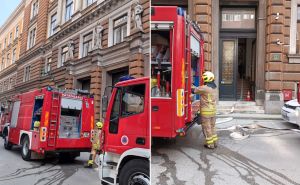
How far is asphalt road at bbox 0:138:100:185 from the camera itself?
1.82 metres

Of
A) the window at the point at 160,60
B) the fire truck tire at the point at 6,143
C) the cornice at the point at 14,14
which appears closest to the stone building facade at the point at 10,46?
the cornice at the point at 14,14

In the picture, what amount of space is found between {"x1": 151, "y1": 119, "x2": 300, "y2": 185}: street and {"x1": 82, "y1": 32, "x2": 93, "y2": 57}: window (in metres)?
0.51

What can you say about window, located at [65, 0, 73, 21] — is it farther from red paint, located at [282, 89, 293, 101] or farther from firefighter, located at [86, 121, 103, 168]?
red paint, located at [282, 89, 293, 101]

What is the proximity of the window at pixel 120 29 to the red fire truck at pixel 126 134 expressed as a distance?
189 mm

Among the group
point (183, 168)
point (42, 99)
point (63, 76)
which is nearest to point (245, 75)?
point (183, 168)

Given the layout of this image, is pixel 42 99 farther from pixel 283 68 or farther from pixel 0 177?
pixel 283 68

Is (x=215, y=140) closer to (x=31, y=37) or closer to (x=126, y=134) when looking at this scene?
(x=126, y=134)

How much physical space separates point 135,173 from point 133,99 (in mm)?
342

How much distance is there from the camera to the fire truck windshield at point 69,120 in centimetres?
240

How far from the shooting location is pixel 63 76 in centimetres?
168

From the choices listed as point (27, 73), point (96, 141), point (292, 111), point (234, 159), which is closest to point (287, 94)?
point (292, 111)

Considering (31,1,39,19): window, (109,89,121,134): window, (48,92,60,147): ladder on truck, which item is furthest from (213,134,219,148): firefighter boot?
(48,92,60,147): ladder on truck

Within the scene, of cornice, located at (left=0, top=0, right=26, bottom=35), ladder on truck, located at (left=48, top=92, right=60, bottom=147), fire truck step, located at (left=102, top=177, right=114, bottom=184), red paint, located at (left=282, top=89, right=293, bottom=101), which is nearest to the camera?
red paint, located at (left=282, top=89, right=293, bottom=101)

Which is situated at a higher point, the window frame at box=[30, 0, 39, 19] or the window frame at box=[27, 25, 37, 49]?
the window frame at box=[30, 0, 39, 19]
